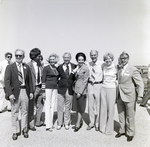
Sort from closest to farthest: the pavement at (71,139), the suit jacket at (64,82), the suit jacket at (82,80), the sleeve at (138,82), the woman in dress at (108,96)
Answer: the pavement at (71,139), the sleeve at (138,82), the woman in dress at (108,96), the suit jacket at (82,80), the suit jacket at (64,82)

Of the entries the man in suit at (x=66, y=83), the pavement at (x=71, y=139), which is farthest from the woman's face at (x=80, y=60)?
the pavement at (x=71, y=139)

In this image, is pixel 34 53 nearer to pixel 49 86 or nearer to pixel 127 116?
pixel 49 86

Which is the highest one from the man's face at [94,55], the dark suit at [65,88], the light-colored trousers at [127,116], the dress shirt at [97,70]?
the man's face at [94,55]

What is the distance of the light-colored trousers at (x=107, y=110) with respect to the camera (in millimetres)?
3791

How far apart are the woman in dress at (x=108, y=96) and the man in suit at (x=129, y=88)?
0.18 meters

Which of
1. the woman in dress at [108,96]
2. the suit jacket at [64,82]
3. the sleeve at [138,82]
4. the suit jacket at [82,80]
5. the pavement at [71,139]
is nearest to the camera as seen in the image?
the pavement at [71,139]

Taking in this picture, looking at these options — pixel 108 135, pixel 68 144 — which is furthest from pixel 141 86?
pixel 68 144

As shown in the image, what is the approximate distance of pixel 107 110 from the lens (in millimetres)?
3920

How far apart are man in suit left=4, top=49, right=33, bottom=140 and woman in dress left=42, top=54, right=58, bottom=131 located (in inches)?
17.4

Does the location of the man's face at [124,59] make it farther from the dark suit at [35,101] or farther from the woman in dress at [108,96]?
the dark suit at [35,101]

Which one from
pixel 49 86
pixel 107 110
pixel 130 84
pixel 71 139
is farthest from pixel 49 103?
pixel 130 84

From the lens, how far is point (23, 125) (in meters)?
3.72

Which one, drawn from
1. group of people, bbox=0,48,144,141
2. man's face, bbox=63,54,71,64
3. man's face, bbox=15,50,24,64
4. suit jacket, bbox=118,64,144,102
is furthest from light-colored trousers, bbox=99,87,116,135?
man's face, bbox=15,50,24,64

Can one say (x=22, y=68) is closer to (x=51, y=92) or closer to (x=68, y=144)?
(x=51, y=92)
